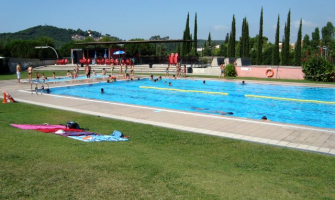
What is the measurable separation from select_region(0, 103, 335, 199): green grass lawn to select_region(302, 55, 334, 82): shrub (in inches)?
783

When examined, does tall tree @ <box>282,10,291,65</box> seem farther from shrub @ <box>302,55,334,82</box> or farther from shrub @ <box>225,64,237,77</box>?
shrub @ <box>302,55,334,82</box>

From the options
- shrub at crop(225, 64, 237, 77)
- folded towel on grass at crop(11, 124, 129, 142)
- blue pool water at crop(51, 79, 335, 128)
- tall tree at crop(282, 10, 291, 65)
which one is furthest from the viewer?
tall tree at crop(282, 10, 291, 65)

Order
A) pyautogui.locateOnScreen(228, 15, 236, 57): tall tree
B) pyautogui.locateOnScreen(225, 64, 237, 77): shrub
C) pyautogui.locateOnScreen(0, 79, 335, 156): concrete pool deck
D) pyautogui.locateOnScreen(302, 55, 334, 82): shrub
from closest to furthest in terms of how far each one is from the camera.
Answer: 1. pyautogui.locateOnScreen(0, 79, 335, 156): concrete pool deck
2. pyautogui.locateOnScreen(302, 55, 334, 82): shrub
3. pyautogui.locateOnScreen(225, 64, 237, 77): shrub
4. pyautogui.locateOnScreen(228, 15, 236, 57): tall tree

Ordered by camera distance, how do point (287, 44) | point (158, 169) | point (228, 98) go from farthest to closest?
point (287, 44) → point (228, 98) → point (158, 169)

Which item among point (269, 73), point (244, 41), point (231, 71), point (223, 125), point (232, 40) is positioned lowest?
point (223, 125)

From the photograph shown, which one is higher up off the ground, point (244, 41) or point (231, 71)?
point (244, 41)

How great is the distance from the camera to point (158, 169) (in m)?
4.84

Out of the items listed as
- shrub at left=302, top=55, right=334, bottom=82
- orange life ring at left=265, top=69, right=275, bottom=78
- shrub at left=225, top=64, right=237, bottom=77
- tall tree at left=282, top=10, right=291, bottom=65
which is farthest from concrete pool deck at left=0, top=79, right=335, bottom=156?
tall tree at left=282, top=10, right=291, bottom=65

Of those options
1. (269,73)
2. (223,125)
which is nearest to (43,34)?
(269,73)

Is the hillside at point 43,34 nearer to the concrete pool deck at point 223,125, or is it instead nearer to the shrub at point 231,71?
the shrub at point 231,71

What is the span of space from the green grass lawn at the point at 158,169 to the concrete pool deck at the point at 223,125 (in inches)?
24.5

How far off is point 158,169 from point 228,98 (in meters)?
14.6

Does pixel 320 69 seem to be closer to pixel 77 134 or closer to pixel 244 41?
pixel 77 134

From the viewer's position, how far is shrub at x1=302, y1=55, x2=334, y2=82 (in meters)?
23.7
